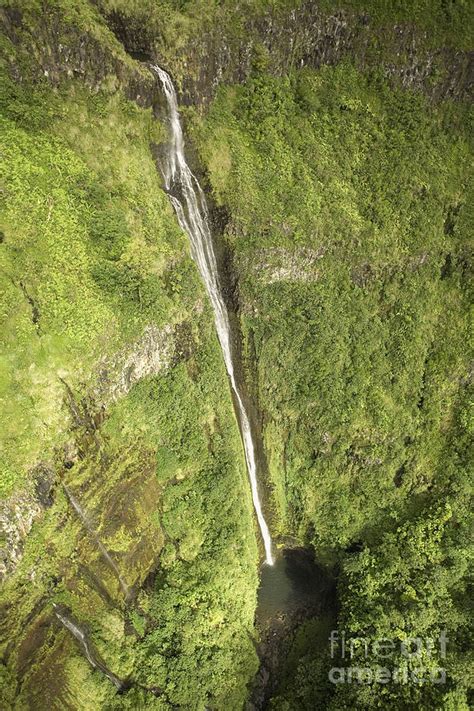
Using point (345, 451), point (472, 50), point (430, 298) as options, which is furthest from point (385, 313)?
point (472, 50)

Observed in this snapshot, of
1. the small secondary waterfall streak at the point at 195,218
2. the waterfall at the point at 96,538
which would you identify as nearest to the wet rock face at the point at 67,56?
the small secondary waterfall streak at the point at 195,218

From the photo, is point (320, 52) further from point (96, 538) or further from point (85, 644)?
point (85, 644)

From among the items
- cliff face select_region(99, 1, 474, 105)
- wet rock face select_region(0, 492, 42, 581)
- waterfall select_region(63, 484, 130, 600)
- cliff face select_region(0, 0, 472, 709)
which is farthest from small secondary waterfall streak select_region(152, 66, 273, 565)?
wet rock face select_region(0, 492, 42, 581)

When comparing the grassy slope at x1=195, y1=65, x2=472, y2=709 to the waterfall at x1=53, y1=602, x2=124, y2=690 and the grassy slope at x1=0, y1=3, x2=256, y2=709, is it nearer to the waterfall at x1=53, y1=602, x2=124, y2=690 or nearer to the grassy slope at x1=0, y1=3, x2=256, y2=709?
the grassy slope at x1=0, y1=3, x2=256, y2=709

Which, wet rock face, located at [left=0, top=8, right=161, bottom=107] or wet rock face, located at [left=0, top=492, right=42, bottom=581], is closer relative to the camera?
wet rock face, located at [left=0, top=492, right=42, bottom=581]

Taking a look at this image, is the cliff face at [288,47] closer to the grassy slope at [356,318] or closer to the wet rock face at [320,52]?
the wet rock face at [320,52]

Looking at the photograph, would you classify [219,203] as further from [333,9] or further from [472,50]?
[472,50]
